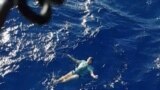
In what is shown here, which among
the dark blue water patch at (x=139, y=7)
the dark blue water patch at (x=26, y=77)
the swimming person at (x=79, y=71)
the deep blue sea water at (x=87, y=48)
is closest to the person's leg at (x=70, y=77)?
the swimming person at (x=79, y=71)

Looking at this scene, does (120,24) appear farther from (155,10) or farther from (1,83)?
(1,83)

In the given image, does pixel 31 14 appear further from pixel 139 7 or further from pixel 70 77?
pixel 139 7

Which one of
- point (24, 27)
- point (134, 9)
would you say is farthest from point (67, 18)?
point (134, 9)

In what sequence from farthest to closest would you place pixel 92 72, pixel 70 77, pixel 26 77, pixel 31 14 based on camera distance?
pixel 26 77, pixel 70 77, pixel 92 72, pixel 31 14

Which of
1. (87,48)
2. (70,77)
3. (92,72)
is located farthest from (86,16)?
(70,77)

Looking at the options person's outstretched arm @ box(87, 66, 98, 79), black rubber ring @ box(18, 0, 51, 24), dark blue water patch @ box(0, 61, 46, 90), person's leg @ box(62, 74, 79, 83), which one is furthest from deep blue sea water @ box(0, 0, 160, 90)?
black rubber ring @ box(18, 0, 51, 24)

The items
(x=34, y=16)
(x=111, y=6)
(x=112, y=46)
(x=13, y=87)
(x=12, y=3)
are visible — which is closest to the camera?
(x=12, y=3)

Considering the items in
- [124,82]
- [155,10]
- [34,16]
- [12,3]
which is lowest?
[124,82]

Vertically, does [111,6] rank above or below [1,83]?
above
